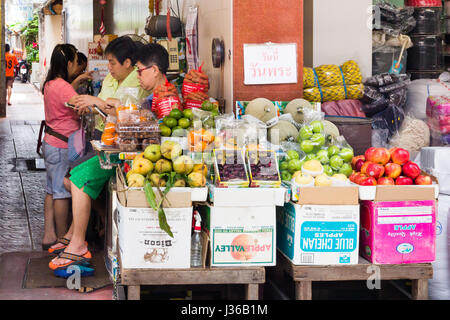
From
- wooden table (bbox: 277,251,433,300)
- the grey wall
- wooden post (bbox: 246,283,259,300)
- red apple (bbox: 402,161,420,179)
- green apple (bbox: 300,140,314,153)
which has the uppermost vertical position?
the grey wall

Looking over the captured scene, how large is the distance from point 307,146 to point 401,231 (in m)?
0.80

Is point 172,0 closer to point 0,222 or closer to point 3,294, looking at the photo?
point 0,222

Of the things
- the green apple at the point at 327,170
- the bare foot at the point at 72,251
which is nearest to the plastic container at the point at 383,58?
the green apple at the point at 327,170

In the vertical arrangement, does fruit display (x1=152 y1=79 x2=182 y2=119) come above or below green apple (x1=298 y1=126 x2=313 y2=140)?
above

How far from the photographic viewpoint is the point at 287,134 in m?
4.10

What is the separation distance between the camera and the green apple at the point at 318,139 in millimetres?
3879

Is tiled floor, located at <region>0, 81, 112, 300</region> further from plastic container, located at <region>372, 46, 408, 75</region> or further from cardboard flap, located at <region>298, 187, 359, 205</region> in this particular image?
plastic container, located at <region>372, 46, 408, 75</region>

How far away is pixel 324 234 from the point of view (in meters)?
3.42

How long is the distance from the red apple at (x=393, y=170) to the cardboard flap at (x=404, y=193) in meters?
0.16

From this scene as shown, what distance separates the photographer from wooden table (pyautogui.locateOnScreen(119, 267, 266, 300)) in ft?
11.0

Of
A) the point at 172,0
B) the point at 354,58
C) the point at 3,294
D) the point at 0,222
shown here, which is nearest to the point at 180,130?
the point at 3,294

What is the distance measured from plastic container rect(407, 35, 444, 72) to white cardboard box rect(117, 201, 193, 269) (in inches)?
168

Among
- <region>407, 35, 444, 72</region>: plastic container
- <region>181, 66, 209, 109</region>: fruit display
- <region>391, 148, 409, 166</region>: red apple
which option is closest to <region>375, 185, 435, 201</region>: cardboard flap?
<region>391, 148, 409, 166</region>: red apple

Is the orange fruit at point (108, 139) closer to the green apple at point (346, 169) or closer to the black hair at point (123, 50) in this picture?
the black hair at point (123, 50)
